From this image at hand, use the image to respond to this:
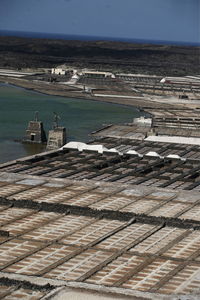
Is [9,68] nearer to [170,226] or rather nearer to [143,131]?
[143,131]

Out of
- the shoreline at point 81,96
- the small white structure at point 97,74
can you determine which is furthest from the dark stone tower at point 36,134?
the small white structure at point 97,74

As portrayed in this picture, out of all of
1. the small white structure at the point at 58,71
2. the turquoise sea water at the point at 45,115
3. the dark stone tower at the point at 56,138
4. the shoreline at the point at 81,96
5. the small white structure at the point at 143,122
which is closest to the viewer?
the dark stone tower at the point at 56,138

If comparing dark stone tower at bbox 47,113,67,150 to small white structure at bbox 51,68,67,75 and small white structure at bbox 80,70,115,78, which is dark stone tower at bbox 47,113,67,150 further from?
small white structure at bbox 51,68,67,75

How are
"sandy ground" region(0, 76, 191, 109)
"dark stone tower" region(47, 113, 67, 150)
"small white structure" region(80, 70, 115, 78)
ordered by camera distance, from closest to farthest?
"dark stone tower" region(47, 113, 67, 150) < "sandy ground" region(0, 76, 191, 109) < "small white structure" region(80, 70, 115, 78)

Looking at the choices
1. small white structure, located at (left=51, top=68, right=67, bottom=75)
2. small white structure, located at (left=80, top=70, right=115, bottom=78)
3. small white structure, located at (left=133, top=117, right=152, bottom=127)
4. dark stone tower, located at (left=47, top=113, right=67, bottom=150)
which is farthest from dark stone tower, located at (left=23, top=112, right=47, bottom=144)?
small white structure, located at (left=51, top=68, right=67, bottom=75)

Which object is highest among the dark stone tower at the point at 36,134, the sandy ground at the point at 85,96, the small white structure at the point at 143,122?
the dark stone tower at the point at 36,134

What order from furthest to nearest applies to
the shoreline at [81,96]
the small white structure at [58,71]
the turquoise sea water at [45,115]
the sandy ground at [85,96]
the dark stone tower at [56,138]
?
the small white structure at [58,71]
the sandy ground at [85,96]
the shoreline at [81,96]
the turquoise sea water at [45,115]
the dark stone tower at [56,138]

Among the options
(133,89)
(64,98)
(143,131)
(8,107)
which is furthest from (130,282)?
(133,89)

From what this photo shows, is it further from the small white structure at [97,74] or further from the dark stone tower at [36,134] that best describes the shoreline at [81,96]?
the dark stone tower at [36,134]

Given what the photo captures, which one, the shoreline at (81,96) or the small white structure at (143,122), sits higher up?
the small white structure at (143,122)
